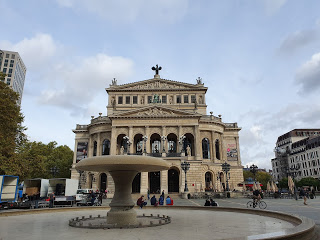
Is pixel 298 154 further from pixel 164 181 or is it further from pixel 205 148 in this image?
pixel 164 181

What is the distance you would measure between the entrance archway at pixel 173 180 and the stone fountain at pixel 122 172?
30.1 meters

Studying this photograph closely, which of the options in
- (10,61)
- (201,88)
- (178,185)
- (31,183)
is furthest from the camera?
(10,61)

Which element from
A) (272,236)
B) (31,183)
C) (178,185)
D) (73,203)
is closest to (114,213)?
(272,236)

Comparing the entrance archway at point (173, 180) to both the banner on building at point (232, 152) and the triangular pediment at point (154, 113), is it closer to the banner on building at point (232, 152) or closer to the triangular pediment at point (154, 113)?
the triangular pediment at point (154, 113)

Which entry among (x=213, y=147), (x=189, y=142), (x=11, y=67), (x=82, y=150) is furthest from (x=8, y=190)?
(x=11, y=67)

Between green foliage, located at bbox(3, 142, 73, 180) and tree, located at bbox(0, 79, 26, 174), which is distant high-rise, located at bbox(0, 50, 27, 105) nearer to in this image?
green foliage, located at bbox(3, 142, 73, 180)

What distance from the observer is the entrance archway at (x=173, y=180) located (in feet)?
132

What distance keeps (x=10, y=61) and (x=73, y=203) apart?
93855 millimetres

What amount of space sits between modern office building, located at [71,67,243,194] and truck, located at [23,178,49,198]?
12.7 m

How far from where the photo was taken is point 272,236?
18.7 feet

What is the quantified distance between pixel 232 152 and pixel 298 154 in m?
44.7

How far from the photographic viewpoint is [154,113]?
42.2m

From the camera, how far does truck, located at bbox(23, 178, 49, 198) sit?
25953 mm

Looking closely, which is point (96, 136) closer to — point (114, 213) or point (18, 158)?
point (18, 158)
